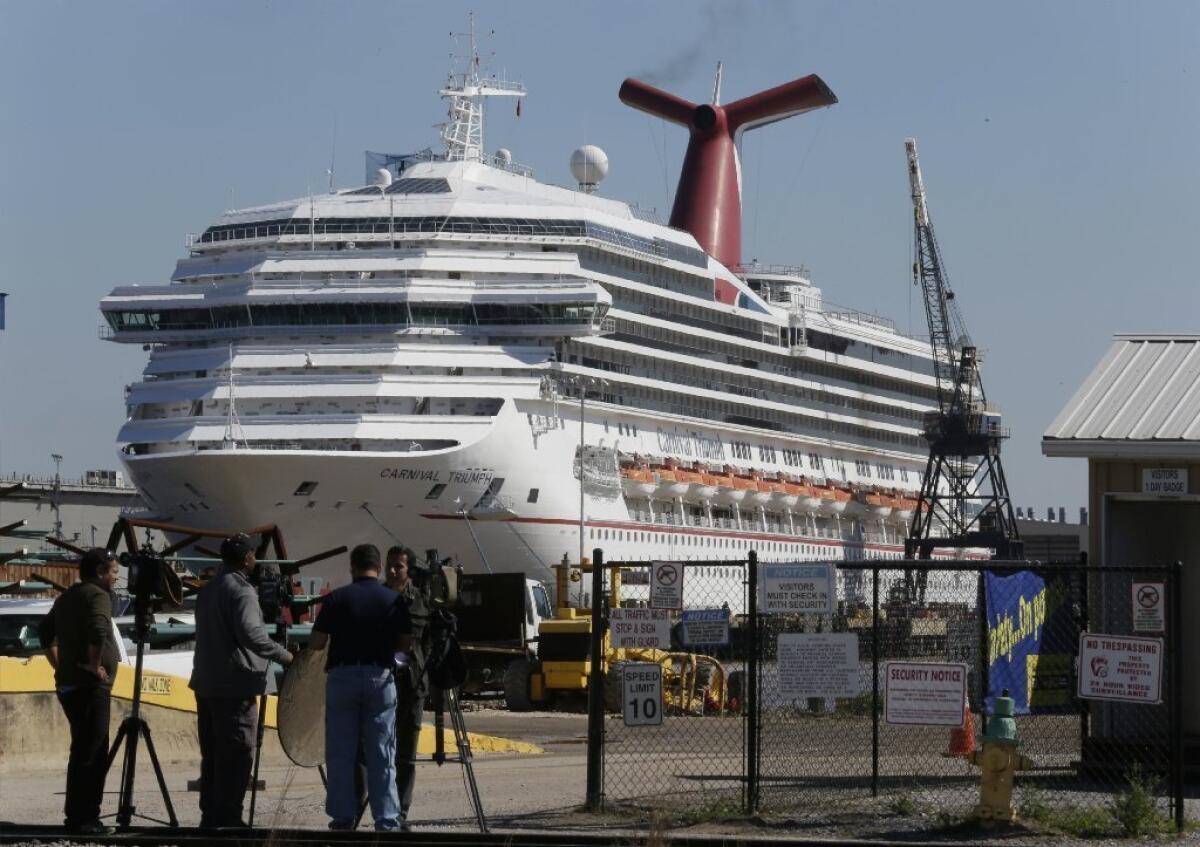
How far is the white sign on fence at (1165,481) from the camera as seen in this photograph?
14.8m

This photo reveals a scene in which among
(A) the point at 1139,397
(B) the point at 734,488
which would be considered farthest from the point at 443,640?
(B) the point at 734,488

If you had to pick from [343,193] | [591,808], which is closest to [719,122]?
[343,193]

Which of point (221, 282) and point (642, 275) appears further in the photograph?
point (642, 275)

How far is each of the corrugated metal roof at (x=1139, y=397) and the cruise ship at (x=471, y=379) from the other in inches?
1496

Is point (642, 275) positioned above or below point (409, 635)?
above

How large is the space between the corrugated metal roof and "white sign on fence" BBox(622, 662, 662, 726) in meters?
3.81

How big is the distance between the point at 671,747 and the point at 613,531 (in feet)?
139

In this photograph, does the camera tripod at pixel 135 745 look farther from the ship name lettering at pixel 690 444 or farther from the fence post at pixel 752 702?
the ship name lettering at pixel 690 444

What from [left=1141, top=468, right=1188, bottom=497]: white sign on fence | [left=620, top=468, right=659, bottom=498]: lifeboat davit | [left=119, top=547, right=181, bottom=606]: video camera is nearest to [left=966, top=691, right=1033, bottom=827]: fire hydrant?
[left=1141, top=468, right=1188, bottom=497]: white sign on fence

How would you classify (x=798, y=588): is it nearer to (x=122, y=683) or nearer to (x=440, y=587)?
(x=440, y=587)

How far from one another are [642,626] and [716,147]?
7448 centimetres

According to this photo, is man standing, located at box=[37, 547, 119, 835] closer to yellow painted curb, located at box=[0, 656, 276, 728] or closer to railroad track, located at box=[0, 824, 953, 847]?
railroad track, located at box=[0, 824, 953, 847]

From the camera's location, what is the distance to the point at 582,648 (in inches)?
1106

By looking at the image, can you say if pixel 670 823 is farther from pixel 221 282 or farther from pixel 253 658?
pixel 221 282
